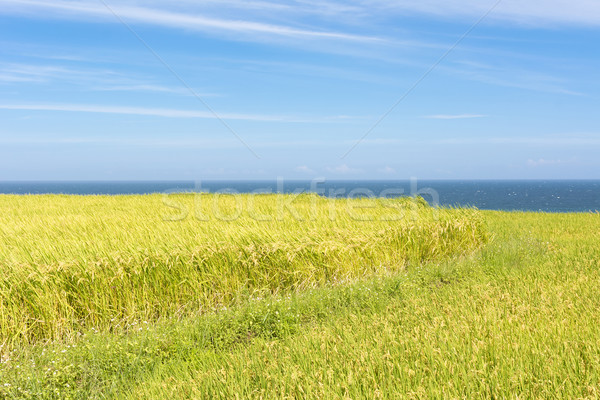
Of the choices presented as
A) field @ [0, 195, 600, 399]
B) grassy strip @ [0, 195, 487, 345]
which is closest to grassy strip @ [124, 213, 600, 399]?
field @ [0, 195, 600, 399]

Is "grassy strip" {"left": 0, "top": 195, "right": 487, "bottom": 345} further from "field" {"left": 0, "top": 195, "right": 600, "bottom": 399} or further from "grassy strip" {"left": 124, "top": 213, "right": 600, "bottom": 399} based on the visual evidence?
"grassy strip" {"left": 124, "top": 213, "right": 600, "bottom": 399}

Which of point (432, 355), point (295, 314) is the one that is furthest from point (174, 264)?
point (432, 355)

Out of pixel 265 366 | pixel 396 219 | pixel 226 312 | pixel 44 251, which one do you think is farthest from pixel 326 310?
pixel 396 219

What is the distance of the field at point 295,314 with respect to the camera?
10.5 ft

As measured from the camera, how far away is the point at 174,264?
19.9ft

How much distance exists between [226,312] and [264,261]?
5.16ft

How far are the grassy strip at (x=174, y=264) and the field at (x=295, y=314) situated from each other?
28 millimetres

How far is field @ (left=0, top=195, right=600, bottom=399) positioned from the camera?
319cm

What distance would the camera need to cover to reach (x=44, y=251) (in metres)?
6.08

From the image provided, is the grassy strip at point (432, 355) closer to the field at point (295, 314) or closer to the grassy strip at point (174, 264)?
the field at point (295, 314)

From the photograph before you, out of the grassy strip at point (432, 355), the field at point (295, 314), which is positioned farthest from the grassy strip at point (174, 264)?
the grassy strip at point (432, 355)

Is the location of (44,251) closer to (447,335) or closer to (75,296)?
(75,296)

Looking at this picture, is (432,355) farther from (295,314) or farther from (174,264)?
(174,264)

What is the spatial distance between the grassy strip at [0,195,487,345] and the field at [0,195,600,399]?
3 cm
